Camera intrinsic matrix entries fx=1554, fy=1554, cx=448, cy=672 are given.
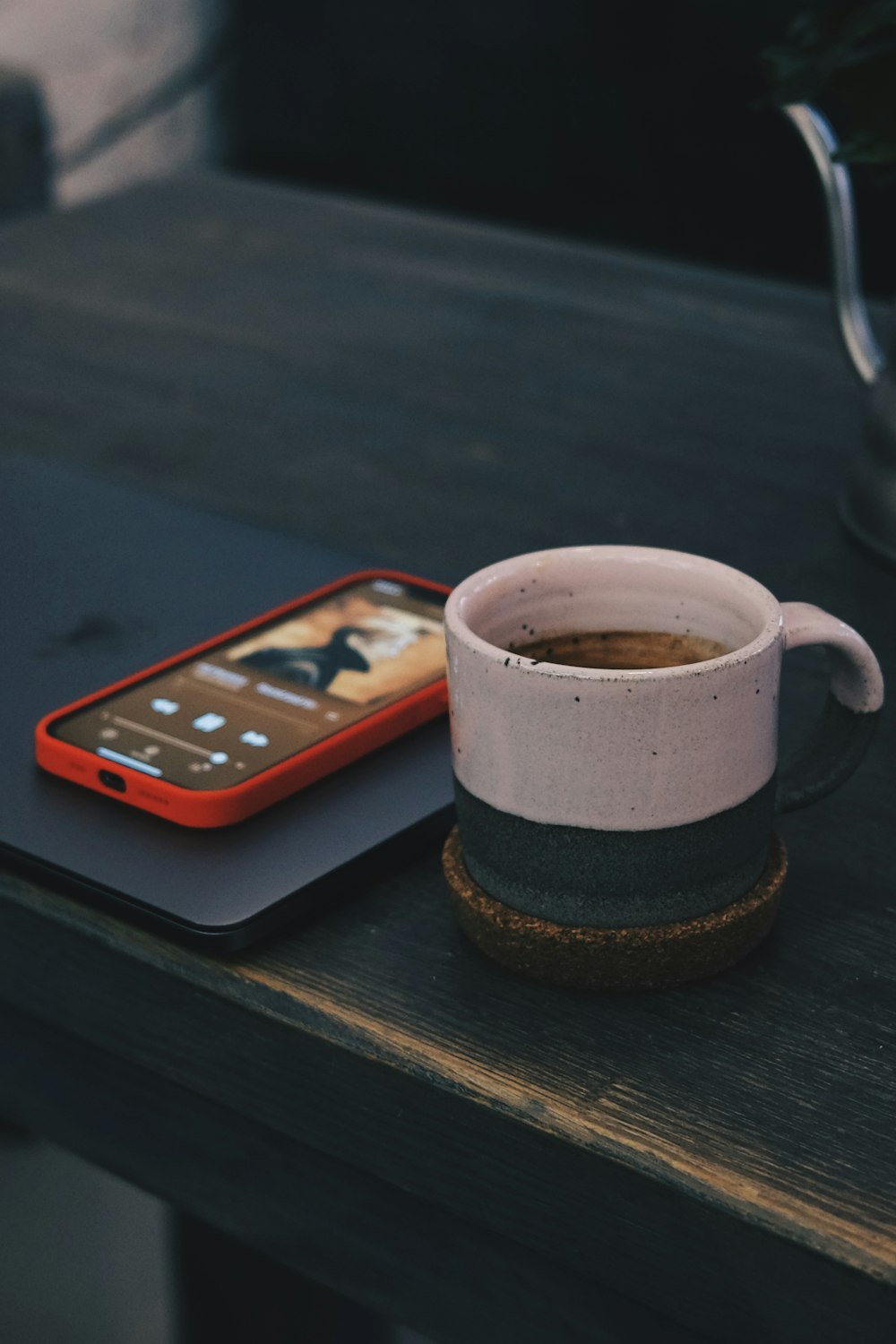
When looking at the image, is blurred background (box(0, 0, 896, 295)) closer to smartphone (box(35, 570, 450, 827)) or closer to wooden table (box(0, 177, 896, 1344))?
wooden table (box(0, 177, 896, 1344))

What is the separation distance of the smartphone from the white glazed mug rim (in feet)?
0.30

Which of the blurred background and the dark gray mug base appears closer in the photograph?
the dark gray mug base

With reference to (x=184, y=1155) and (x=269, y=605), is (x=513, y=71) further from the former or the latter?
(x=184, y=1155)

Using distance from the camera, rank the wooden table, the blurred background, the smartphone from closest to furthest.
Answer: the wooden table → the smartphone → the blurred background

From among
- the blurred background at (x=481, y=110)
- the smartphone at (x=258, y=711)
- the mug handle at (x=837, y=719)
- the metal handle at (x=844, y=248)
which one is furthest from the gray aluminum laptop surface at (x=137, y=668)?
the blurred background at (x=481, y=110)

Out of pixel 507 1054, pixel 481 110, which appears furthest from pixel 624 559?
pixel 481 110

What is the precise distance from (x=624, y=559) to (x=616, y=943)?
0.35 feet

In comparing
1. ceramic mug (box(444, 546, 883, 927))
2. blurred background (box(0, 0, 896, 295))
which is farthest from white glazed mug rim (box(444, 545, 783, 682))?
blurred background (box(0, 0, 896, 295))

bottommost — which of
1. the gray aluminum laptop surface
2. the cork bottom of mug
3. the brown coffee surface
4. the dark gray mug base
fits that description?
the gray aluminum laptop surface

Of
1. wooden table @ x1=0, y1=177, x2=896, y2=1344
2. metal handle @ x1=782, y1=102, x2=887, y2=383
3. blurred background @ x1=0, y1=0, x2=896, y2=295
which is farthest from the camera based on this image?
blurred background @ x1=0, y1=0, x2=896, y2=295

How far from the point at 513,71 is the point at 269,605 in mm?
1949

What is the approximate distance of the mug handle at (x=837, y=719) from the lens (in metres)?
0.42

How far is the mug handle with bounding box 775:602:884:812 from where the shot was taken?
0.42 m

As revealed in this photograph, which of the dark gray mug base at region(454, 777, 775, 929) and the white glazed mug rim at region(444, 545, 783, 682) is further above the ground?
the white glazed mug rim at region(444, 545, 783, 682)
